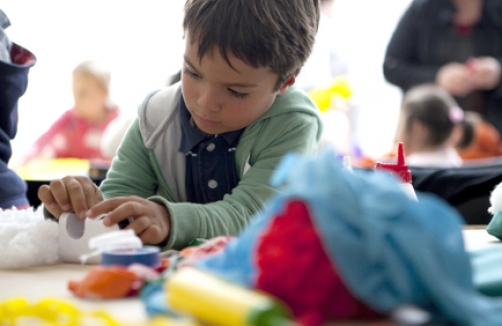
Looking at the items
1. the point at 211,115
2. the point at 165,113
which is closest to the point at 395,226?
the point at 211,115

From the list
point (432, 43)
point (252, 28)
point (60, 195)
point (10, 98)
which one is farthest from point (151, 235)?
point (432, 43)

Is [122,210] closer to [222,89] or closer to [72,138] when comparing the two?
[222,89]

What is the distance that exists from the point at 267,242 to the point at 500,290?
206mm

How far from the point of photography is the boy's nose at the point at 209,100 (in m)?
0.92

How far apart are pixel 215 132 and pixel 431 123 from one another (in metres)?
1.70

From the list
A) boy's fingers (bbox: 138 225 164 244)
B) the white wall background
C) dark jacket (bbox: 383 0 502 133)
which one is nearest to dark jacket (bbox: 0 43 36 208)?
boy's fingers (bbox: 138 225 164 244)

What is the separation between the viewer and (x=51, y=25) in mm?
3393

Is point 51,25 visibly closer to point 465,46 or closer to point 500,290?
point 465,46

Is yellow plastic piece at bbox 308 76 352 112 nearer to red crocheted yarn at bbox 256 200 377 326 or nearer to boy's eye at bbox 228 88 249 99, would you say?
boy's eye at bbox 228 88 249 99

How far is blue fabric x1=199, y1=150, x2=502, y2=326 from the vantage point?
17.7 inches

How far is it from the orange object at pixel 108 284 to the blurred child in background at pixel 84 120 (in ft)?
9.63

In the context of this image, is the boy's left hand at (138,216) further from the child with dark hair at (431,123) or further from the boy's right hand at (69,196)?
the child with dark hair at (431,123)

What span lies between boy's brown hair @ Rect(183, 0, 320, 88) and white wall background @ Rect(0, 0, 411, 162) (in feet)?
7.56

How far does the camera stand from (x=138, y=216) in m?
0.79
